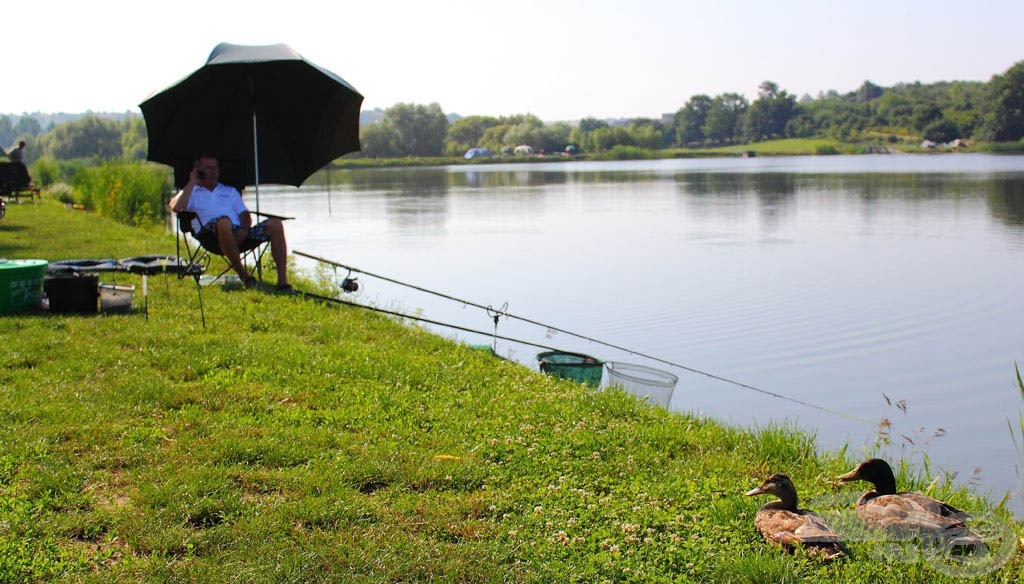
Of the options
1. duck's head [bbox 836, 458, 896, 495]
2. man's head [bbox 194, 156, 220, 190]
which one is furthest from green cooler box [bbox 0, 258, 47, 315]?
duck's head [bbox 836, 458, 896, 495]

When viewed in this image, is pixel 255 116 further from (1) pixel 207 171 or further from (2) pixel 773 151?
(2) pixel 773 151

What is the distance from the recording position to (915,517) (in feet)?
10.0

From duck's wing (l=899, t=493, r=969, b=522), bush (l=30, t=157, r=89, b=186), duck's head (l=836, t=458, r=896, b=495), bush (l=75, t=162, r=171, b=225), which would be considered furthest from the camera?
bush (l=30, t=157, r=89, b=186)

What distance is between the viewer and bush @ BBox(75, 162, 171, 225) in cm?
1644

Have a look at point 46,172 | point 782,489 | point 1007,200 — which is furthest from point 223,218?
point 1007,200

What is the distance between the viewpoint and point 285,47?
7.55 m

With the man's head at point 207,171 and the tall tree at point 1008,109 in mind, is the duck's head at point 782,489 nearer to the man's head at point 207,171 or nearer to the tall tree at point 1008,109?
the man's head at point 207,171

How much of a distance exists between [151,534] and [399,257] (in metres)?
12.6

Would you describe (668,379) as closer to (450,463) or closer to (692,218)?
(450,463)

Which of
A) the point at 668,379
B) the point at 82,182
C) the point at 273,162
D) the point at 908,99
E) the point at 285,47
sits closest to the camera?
the point at 668,379

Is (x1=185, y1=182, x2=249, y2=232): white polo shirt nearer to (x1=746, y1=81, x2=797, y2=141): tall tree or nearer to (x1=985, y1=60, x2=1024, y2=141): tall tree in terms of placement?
(x1=985, y1=60, x2=1024, y2=141): tall tree

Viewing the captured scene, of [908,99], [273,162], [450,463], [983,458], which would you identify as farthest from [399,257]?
[908,99]

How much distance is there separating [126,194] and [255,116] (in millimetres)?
10253

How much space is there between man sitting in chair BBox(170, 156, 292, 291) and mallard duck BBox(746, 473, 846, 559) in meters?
5.21
